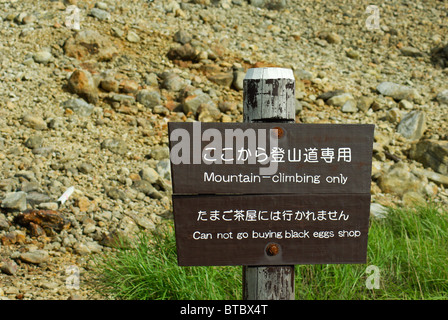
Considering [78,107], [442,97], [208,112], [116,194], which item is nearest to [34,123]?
[78,107]

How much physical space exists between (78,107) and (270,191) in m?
4.16

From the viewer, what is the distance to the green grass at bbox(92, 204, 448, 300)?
3.17 m

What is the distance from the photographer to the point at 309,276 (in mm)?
3395

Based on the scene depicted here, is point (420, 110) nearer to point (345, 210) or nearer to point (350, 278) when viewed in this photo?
point (350, 278)

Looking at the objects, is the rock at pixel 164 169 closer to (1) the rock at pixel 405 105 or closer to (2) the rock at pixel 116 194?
(2) the rock at pixel 116 194

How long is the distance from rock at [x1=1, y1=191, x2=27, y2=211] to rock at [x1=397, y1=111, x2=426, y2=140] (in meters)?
4.65

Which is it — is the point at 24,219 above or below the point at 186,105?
below

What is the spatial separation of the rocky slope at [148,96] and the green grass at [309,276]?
41 cm

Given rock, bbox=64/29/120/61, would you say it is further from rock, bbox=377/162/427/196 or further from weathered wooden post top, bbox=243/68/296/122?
weathered wooden post top, bbox=243/68/296/122

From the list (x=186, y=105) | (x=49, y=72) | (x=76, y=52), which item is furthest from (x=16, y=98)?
(x=186, y=105)

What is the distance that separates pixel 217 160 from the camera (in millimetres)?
2178

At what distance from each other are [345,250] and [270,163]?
21.2 inches

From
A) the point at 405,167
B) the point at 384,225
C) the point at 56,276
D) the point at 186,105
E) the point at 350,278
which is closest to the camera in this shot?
the point at 350,278

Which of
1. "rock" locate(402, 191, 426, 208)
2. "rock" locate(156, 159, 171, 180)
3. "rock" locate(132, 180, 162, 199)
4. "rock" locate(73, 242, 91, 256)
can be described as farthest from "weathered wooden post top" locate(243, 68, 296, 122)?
"rock" locate(402, 191, 426, 208)
